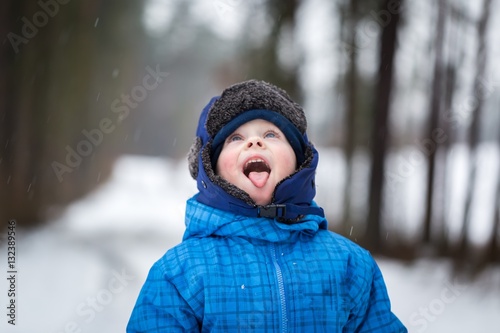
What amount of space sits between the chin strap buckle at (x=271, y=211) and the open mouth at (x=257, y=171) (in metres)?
0.08

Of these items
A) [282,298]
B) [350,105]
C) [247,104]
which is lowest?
[282,298]

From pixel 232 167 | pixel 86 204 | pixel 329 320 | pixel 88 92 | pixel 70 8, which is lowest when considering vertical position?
pixel 86 204

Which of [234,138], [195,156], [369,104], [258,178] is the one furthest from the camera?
[369,104]

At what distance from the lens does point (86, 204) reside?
13.8 m

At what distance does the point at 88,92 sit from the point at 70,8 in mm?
2893

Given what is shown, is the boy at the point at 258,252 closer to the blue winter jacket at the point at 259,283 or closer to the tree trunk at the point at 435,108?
the blue winter jacket at the point at 259,283

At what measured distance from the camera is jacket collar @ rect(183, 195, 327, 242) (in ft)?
5.68

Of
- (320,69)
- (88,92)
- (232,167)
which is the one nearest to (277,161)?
(232,167)

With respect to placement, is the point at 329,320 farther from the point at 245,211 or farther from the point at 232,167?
the point at 232,167

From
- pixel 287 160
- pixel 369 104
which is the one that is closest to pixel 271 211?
pixel 287 160

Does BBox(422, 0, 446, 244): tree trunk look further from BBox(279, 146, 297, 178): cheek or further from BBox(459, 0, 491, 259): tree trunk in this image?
BBox(279, 146, 297, 178): cheek

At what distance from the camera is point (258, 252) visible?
172 cm

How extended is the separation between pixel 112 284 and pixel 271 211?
4.05m

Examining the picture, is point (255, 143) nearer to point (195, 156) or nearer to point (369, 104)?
point (195, 156)
